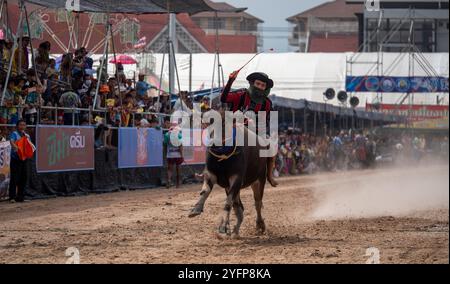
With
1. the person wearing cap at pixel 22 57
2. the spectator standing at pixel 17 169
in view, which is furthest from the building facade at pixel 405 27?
the spectator standing at pixel 17 169

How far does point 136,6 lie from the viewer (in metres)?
24.2


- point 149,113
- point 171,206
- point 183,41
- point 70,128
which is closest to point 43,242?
point 171,206

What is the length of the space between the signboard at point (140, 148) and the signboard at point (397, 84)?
680 inches

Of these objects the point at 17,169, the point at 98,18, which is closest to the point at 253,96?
the point at 17,169

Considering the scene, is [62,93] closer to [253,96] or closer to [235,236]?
[253,96]

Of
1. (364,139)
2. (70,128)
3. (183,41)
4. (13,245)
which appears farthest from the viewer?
(183,41)

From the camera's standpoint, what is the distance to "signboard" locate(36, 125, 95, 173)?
65.9 ft

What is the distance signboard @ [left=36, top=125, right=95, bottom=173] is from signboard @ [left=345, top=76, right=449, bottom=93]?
21.5 meters

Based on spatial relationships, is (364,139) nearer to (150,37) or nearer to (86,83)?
(150,37)

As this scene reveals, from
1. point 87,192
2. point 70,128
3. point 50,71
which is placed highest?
point 50,71

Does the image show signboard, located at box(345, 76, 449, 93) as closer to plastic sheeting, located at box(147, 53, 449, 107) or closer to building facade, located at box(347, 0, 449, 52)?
building facade, located at box(347, 0, 449, 52)

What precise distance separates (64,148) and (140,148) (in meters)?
4.59

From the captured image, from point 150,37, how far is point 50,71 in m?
38.4

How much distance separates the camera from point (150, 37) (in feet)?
197
